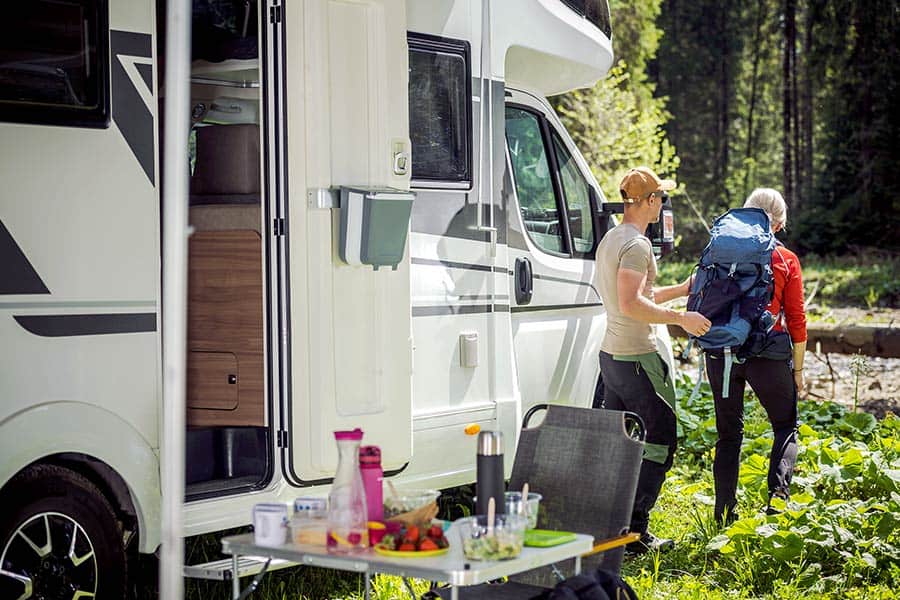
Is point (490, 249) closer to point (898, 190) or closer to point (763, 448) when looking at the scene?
point (763, 448)

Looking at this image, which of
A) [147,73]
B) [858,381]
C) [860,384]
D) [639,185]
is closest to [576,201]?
[639,185]

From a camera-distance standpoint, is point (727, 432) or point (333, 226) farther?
point (727, 432)

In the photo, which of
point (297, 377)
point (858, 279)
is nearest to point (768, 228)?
point (297, 377)

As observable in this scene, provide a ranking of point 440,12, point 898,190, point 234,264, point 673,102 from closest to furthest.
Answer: point 234,264, point 440,12, point 898,190, point 673,102

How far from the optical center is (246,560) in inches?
166

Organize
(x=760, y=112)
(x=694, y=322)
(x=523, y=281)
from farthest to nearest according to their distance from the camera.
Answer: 1. (x=760, y=112)
2. (x=523, y=281)
3. (x=694, y=322)

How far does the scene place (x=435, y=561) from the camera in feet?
9.79

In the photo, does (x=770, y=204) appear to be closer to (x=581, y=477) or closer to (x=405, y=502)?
(x=581, y=477)

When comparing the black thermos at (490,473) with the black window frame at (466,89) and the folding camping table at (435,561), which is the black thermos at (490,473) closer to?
the folding camping table at (435,561)

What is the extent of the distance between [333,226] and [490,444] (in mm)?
1486

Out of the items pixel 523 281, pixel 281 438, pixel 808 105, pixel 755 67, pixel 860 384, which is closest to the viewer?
pixel 281 438

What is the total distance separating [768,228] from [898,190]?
2416cm

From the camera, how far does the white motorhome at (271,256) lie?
3781mm

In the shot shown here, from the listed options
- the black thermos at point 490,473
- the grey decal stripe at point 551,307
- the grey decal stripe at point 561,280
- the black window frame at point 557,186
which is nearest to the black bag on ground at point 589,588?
the black thermos at point 490,473
